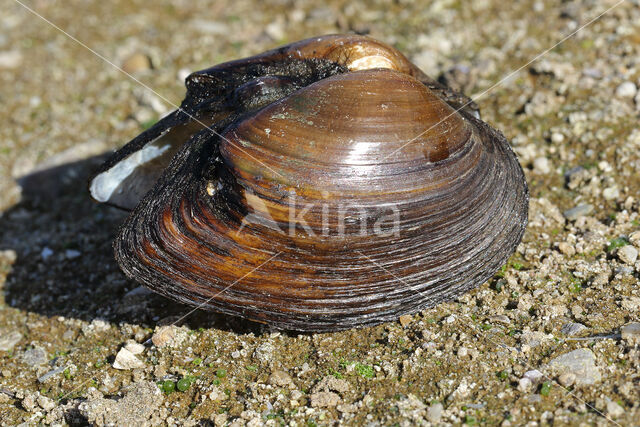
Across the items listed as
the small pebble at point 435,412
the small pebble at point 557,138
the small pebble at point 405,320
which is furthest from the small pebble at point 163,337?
the small pebble at point 557,138

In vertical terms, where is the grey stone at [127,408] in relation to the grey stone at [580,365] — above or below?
above

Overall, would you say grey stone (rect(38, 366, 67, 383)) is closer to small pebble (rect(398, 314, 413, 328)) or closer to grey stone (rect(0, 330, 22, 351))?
grey stone (rect(0, 330, 22, 351))

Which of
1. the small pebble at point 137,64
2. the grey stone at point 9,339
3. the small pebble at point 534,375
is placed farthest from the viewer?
the small pebble at point 137,64

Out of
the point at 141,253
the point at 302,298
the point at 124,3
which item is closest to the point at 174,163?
the point at 141,253

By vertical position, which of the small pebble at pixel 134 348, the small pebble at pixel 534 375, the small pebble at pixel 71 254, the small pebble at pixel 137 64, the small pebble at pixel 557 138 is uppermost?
the small pebble at pixel 137 64

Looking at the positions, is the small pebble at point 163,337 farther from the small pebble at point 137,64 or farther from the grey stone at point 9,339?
the small pebble at point 137,64

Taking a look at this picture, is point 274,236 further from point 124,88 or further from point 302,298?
point 124,88
